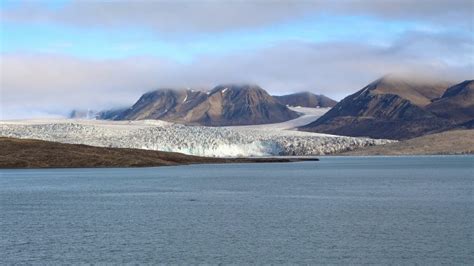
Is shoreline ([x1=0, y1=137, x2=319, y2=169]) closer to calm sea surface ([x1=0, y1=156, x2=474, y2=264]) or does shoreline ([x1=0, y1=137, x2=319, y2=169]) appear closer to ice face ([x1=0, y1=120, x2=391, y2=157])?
ice face ([x1=0, y1=120, x2=391, y2=157])

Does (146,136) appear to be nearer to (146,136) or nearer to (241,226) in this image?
(146,136)

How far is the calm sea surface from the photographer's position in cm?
3453

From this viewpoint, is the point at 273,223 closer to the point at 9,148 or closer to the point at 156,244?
the point at 156,244

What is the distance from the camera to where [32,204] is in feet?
203

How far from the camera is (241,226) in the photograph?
4472 centimetres

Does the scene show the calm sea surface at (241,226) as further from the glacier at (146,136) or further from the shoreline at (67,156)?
the glacier at (146,136)

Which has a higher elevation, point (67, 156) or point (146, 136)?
point (146, 136)

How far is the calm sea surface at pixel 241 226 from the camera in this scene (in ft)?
113

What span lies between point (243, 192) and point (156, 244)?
37010 millimetres

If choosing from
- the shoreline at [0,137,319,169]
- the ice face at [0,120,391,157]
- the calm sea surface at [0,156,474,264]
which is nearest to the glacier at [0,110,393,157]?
the ice face at [0,120,391,157]

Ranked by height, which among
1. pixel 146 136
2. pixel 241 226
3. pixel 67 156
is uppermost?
pixel 146 136

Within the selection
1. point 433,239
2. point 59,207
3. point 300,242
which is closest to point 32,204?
point 59,207

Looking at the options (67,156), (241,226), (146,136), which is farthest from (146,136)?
(241,226)

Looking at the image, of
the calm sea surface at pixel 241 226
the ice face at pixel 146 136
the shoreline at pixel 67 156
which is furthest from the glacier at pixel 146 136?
the calm sea surface at pixel 241 226
